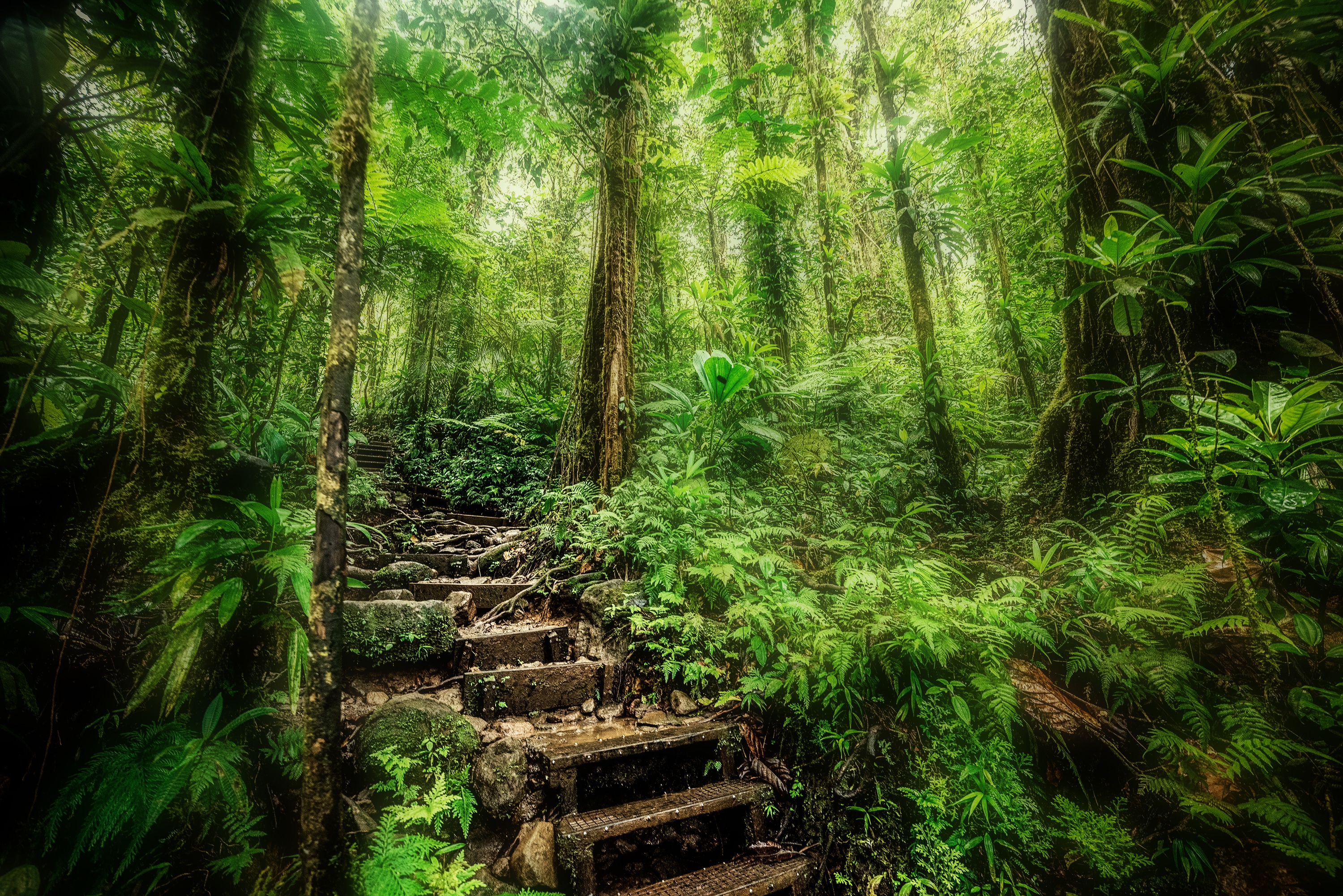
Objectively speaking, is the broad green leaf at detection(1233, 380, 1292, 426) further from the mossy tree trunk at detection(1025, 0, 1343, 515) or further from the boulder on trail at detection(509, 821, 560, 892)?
the boulder on trail at detection(509, 821, 560, 892)

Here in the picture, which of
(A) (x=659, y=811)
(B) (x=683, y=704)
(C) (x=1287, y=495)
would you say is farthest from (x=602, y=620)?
(C) (x=1287, y=495)

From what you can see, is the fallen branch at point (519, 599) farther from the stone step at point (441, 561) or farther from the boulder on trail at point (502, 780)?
the boulder on trail at point (502, 780)

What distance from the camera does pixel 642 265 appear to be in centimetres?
554

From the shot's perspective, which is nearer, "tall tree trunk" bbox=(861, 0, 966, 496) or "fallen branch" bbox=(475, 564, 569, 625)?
"fallen branch" bbox=(475, 564, 569, 625)

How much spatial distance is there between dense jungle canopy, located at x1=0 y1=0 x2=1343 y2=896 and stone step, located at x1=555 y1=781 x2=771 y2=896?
0.9 inches

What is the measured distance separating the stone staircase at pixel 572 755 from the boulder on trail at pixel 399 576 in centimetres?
13

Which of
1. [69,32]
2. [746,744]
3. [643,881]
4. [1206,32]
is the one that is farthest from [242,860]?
[1206,32]

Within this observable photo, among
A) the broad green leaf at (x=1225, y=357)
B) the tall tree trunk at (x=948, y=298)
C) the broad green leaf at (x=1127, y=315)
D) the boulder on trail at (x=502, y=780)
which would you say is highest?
the tall tree trunk at (x=948, y=298)

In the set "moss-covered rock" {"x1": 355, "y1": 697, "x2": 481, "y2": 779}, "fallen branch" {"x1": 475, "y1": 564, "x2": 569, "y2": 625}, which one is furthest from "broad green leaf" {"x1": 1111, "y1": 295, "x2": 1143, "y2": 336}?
"moss-covered rock" {"x1": 355, "y1": 697, "x2": 481, "y2": 779}

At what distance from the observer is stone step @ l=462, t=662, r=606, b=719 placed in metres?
2.77

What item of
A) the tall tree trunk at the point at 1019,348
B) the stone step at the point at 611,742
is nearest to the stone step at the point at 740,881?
the stone step at the point at 611,742

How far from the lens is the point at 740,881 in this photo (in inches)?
77.2

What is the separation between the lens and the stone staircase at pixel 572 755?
2.01 metres

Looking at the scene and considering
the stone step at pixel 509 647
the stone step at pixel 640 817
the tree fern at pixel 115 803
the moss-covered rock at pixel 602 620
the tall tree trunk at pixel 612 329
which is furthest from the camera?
the tall tree trunk at pixel 612 329
